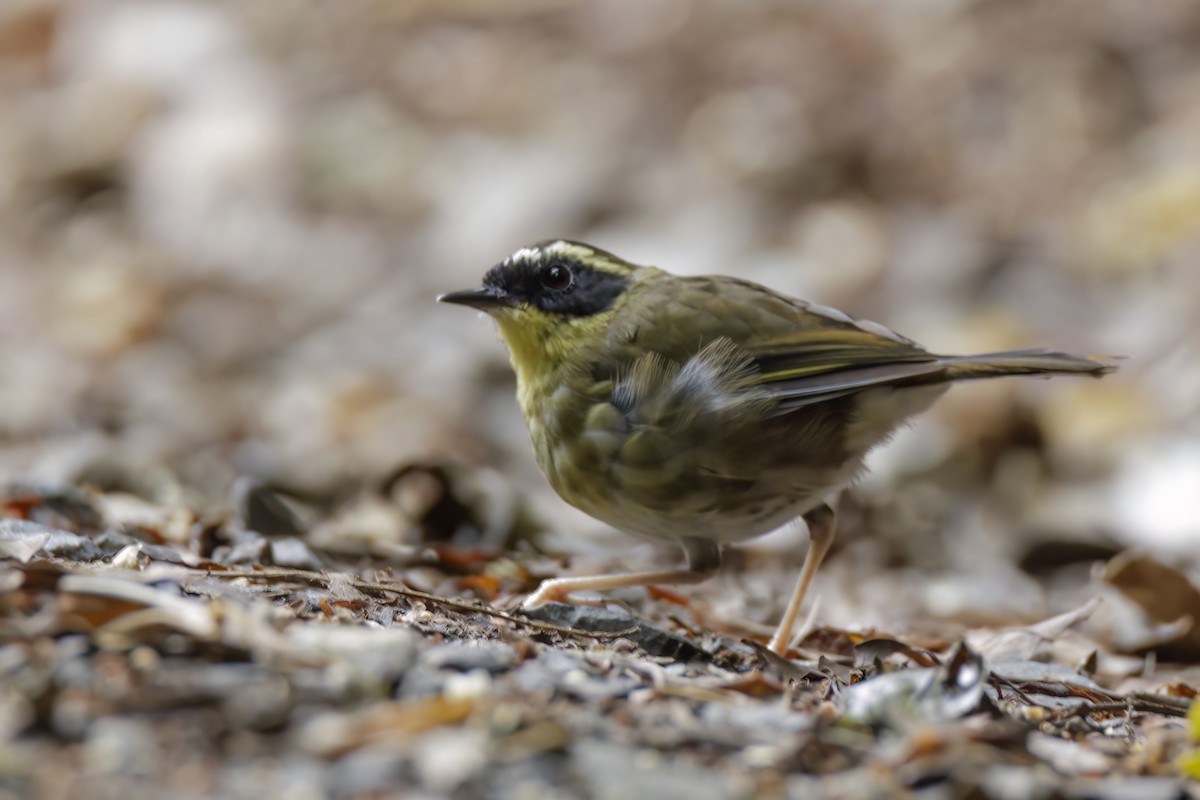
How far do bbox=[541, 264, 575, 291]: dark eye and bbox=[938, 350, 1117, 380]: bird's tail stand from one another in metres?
1.23

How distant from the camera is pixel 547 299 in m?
4.59

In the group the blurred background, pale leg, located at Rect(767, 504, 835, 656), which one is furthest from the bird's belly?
the blurred background

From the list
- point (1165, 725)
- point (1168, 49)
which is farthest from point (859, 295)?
point (1165, 725)

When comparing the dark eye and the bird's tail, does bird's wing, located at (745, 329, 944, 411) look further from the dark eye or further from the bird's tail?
the dark eye

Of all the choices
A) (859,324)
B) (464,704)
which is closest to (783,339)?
(859,324)

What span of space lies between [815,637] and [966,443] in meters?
3.17

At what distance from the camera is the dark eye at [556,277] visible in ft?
15.1

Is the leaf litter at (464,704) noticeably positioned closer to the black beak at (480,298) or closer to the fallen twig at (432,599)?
the fallen twig at (432,599)

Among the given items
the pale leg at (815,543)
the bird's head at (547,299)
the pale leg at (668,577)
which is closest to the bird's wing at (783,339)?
the bird's head at (547,299)

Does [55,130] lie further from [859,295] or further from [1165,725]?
[1165,725]

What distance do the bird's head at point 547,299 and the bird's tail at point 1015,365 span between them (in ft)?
3.59

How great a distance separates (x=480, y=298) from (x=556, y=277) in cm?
28

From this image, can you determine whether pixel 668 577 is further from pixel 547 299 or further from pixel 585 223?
pixel 585 223

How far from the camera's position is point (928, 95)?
32.7 feet
